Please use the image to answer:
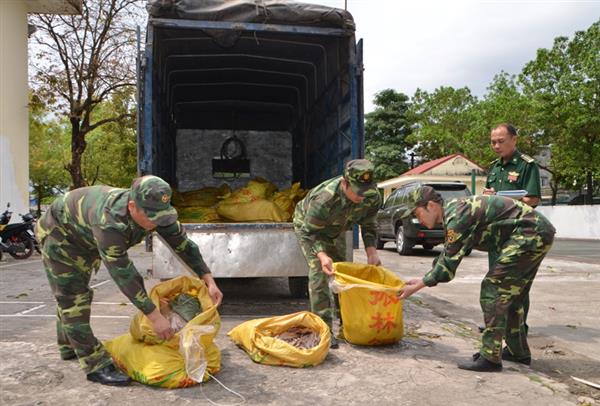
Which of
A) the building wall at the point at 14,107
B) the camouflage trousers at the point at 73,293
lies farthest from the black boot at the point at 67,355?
the building wall at the point at 14,107

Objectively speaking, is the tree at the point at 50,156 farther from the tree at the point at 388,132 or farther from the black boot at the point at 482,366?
the black boot at the point at 482,366

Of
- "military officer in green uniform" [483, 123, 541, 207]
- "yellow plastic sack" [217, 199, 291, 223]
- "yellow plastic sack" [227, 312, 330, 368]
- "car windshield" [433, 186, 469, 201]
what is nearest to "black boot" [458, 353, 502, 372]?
"yellow plastic sack" [227, 312, 330, 368]

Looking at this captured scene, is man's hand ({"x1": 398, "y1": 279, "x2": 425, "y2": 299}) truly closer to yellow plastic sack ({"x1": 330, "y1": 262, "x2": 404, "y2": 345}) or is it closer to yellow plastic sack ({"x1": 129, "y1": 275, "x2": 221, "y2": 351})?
yellow plastic sack ({"x1": 330, "y1": 262, "x2": 404, "y2": 345})

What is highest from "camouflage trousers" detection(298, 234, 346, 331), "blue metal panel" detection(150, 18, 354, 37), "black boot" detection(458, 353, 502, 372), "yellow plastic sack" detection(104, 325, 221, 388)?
"blue metal panel" detection(150, 18, 354, 37)

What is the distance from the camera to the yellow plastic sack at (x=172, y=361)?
10.0 ft

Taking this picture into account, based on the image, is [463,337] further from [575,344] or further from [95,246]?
[95,246]

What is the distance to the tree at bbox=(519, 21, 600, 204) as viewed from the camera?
20.3m

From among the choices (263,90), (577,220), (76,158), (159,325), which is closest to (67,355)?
(159,325)

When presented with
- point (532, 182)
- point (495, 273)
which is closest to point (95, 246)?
point (495, 273)

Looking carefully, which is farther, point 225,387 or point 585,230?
point 585,230

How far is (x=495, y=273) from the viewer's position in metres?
3.46

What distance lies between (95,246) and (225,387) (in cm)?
113

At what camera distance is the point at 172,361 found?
313cm

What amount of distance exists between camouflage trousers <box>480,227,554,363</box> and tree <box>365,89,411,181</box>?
37923 mm
